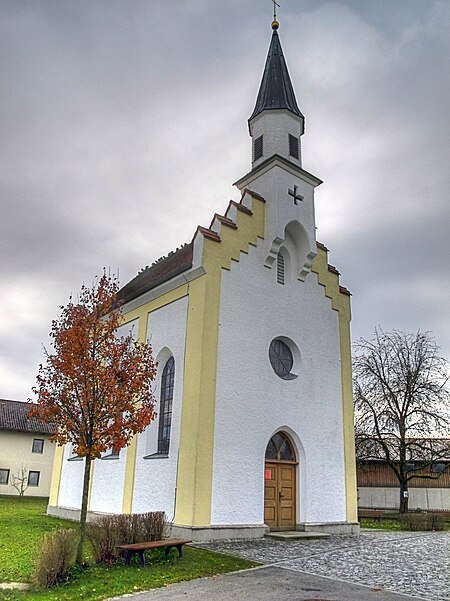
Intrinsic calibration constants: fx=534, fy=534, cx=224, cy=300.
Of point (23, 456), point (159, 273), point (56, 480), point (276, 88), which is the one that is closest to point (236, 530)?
point (159, 273)

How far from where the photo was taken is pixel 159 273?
909 inches

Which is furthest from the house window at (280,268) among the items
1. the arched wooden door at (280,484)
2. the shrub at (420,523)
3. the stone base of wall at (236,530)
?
the shrub at (420,523)

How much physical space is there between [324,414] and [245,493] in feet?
16.1

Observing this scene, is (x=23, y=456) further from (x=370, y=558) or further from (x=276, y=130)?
(x=370, y=558)

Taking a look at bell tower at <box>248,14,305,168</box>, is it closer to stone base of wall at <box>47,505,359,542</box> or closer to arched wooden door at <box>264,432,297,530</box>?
arched wooden door at <box>264,432,297,530</box>

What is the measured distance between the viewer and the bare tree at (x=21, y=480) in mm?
42312

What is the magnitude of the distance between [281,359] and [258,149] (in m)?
8.75

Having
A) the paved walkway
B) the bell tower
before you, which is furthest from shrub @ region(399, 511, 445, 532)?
the bell tower

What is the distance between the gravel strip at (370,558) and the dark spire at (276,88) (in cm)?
1632

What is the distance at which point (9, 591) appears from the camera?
8648mm

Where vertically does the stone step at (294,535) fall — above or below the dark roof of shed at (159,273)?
below

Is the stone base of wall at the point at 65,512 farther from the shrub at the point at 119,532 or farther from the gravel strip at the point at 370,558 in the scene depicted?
the shrub at the point at 119,532

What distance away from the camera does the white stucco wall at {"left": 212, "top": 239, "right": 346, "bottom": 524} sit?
16.2 metres

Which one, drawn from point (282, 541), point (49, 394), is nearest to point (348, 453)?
point (282, 541)
